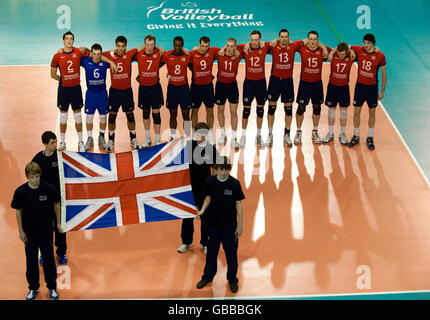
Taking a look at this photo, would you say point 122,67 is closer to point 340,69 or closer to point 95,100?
point 95,100

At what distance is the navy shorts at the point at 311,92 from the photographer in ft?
40.4

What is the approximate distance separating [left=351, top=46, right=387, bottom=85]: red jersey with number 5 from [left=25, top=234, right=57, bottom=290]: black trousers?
7170 millimetres

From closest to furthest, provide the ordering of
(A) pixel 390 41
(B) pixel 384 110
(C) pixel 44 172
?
(C) pixel 44 172 < (B) pixel 384 110 < (A) pixel 390 41

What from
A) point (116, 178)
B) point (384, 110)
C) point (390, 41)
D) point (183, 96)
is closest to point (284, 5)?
point (390, 41)

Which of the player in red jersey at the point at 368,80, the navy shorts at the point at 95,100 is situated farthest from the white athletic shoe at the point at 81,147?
the player in red jersey at the point at 368,80

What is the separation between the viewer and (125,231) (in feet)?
32.9

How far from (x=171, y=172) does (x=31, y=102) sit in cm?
662

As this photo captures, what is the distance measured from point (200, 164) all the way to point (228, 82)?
12.7ft

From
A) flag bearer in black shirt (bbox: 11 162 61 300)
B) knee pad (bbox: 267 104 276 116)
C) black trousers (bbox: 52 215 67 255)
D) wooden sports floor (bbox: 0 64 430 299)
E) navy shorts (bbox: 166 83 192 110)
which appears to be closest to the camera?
flag bearer in black shirt (bbox: 11 162 61 300)

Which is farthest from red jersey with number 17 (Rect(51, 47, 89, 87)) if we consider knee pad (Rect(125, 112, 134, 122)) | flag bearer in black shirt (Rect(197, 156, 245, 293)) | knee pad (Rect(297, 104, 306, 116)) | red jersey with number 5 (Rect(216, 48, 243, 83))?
flag bearer in black shirt (Rect(197, 156, 245, 293))

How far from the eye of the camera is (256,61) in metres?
12.0

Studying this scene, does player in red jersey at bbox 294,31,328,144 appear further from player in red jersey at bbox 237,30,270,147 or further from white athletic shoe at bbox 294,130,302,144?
player in red jersey at bbox 237,30,270,147

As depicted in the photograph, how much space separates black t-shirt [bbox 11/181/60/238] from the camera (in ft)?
25.6

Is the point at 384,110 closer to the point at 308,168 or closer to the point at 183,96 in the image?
the point at 308,168
